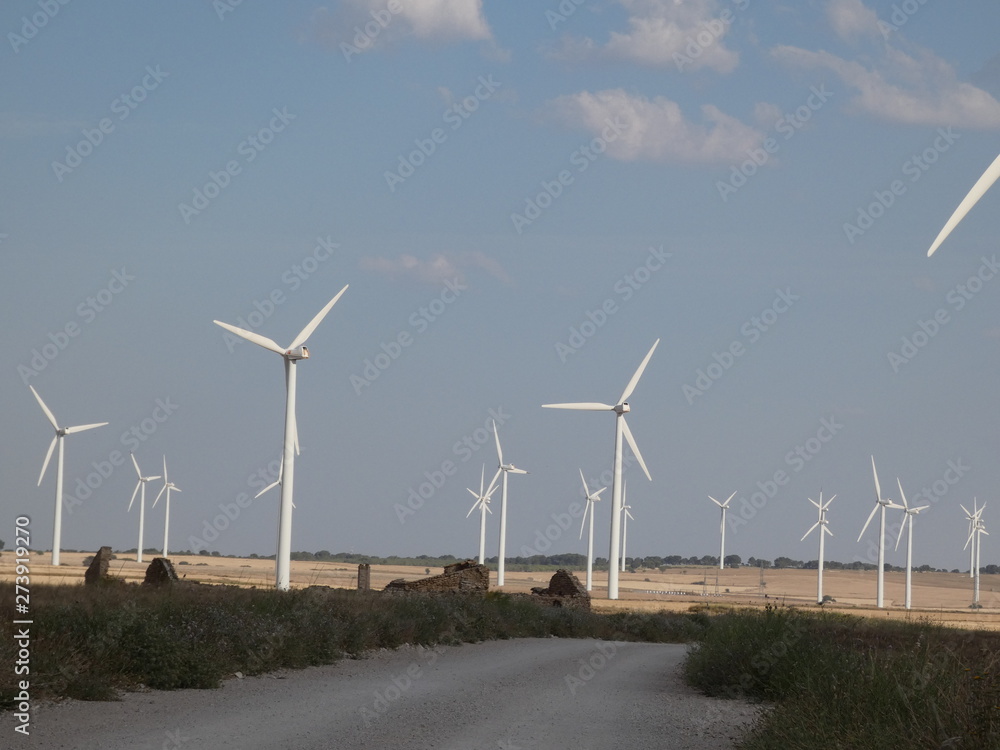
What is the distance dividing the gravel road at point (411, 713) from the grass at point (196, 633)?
41cm

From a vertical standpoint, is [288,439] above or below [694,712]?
above

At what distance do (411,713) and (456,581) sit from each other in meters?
28.1

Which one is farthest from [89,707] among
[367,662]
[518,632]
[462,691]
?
[518,632]

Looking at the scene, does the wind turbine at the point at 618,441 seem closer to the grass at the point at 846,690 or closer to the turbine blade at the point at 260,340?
the turbine blade at the point at 260,340

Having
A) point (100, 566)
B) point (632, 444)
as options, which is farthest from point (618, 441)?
point (100, 566)

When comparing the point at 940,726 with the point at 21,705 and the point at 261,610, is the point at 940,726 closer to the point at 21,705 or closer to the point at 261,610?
the point at 21,705

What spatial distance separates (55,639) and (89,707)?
6.68 ft

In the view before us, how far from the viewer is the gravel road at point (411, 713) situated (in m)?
12.5

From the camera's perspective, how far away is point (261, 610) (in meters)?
22.6

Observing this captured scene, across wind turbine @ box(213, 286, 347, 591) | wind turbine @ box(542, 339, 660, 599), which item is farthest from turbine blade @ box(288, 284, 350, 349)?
wind turbine @ box(542, 339, 660, 599)

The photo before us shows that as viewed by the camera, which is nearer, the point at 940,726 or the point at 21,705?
the point at 940,726

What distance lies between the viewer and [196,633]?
18234 mm

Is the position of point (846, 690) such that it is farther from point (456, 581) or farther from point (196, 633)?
point (456, 581)

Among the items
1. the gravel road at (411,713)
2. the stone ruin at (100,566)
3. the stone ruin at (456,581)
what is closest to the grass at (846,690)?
the gravel road at (411,713)
